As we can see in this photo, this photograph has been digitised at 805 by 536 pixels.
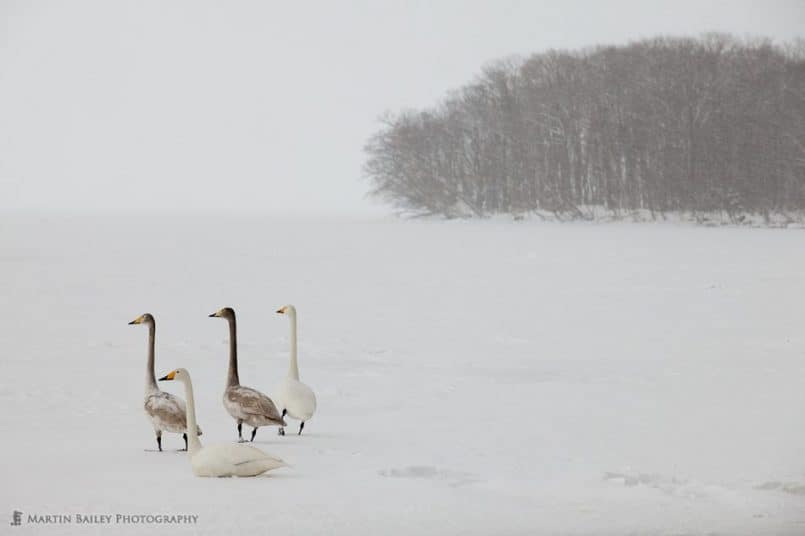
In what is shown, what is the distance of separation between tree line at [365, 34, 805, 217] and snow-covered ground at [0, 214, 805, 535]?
3471 centimetres

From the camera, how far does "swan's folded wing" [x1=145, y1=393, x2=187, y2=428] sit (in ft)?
23.3

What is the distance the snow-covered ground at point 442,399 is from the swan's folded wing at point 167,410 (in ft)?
0.80

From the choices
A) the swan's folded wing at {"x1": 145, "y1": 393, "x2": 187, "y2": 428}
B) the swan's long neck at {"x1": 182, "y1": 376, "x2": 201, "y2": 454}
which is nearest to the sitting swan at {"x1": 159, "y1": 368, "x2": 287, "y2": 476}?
the swan's long neck at {"x1": 182, "y1": 376, "x2": 201, "y2": 454}

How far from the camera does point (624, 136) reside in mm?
61688

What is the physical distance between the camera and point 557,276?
72.9 feet

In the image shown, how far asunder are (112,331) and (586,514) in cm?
924

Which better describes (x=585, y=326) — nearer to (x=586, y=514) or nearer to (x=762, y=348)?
(x=762, y=348)

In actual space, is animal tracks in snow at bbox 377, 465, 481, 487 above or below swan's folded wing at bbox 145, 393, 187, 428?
below

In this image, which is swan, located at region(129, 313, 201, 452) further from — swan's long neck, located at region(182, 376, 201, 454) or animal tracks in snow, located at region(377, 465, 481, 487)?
animal tracks in snow, located at region(377, 465, 481, 487)

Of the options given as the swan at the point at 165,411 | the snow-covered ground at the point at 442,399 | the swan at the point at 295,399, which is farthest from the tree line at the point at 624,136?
the swan at the point at 165,411

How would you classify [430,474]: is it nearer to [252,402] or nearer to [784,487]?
[252,402]

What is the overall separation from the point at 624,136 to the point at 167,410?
56.7m

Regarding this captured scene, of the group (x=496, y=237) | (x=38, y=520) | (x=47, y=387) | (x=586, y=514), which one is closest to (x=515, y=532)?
(x=586, y=514)

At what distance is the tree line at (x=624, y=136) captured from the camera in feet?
183
